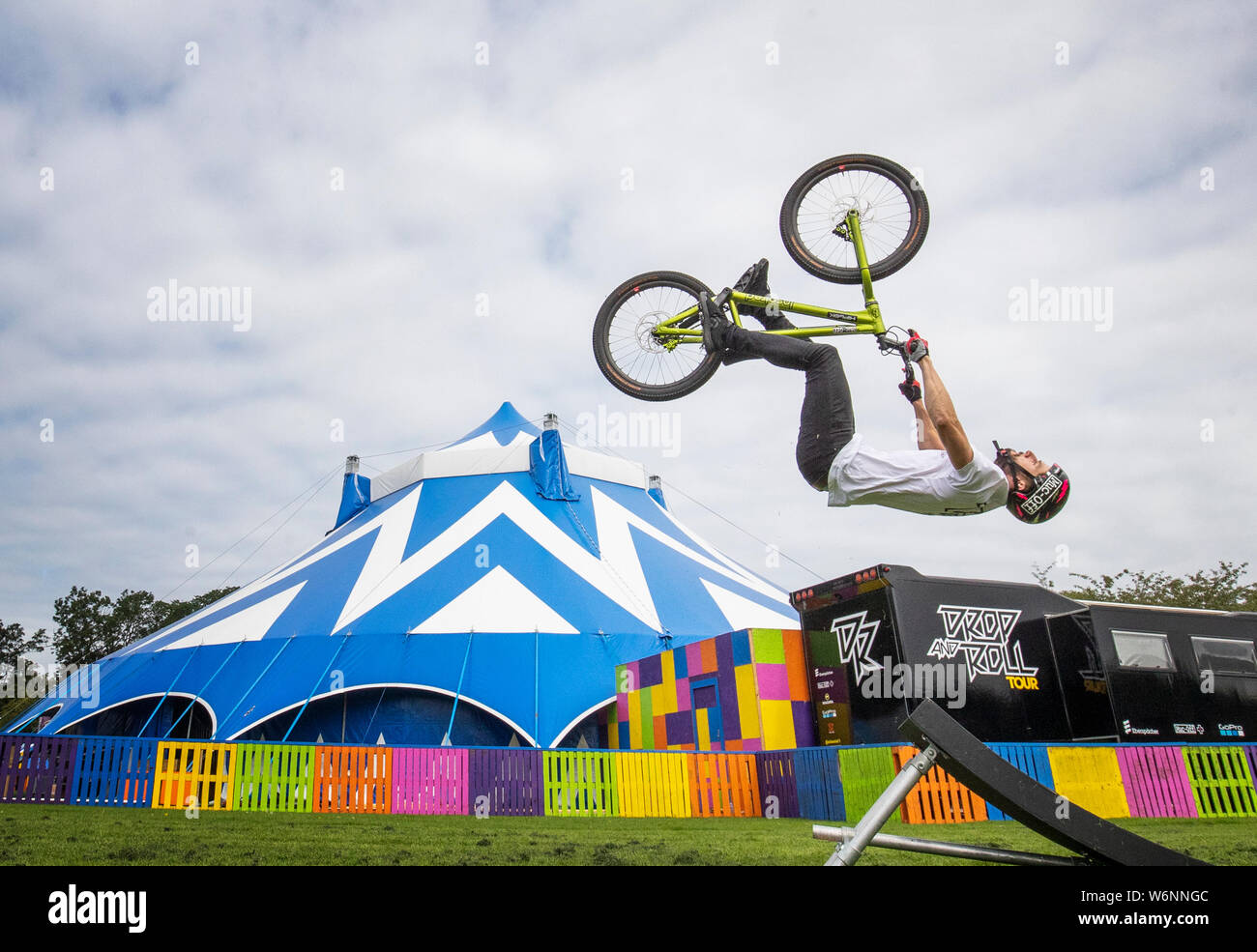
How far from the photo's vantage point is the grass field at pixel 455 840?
3648 mm

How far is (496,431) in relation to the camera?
685 inches

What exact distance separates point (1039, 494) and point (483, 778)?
20.4 feet

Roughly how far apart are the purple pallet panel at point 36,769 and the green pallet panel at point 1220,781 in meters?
10.4

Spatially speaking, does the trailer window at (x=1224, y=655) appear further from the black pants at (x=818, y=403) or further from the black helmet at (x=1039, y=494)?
the black pants at (x=818, y=403)

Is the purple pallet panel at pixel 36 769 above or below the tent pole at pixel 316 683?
below

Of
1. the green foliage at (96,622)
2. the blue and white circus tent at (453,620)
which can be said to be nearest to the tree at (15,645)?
the green foliage at (96,622)

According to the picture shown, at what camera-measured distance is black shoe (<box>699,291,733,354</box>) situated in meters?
4.49

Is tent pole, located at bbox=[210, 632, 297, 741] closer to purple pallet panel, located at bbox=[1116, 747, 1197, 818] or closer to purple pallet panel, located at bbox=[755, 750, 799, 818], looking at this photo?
purple pallet panel, located at bbox=[755, 750, 799, 818]

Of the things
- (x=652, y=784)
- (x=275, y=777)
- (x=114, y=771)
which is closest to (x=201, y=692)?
(x=114, y=771)

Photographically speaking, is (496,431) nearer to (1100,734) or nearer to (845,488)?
(1100,734)

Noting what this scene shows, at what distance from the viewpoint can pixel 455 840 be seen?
4699 millimetres

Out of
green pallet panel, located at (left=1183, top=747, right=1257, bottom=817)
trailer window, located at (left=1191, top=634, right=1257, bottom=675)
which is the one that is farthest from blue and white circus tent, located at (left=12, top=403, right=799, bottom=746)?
green pallet panel, located at (left=1183, top=747, right=1257, bottom=817)

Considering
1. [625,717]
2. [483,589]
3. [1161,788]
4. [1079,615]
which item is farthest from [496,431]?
[1161,788]

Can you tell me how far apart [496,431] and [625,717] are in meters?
7.76
